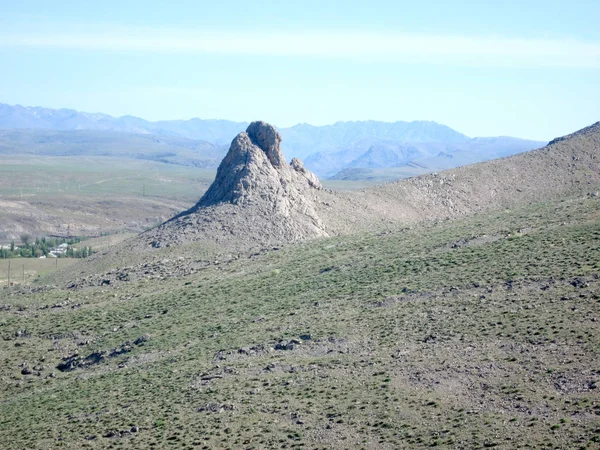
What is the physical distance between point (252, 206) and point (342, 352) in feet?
105

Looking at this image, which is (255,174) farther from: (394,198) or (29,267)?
(29,267)

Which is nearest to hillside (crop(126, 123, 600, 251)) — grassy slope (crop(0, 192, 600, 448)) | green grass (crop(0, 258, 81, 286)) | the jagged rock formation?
the jagged rock formation

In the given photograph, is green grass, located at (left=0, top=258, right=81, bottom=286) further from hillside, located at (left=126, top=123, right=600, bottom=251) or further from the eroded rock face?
the eroded rock face

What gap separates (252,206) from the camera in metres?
65.9

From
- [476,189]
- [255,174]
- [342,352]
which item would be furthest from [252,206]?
[342,352]

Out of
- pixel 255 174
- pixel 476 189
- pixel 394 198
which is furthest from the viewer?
pixel 476 189

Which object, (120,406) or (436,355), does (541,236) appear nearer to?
(436,355)

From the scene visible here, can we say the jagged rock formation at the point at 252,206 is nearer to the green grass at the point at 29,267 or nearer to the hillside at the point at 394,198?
the hillside at the point at 394,198

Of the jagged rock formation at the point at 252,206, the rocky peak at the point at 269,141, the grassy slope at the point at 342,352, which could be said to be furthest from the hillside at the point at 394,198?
the grassy slope at the point at 342,352

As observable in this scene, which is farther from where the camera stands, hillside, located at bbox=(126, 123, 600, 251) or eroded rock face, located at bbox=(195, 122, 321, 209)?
eroded rock face, located at bbox=(195, 122, 321, 209)

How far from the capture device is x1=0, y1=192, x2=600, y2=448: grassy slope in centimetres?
2828

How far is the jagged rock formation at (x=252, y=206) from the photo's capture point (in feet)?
211

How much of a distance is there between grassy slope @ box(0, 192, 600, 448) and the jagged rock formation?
11.2 m

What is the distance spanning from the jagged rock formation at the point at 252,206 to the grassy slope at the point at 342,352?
11173 millimetres
